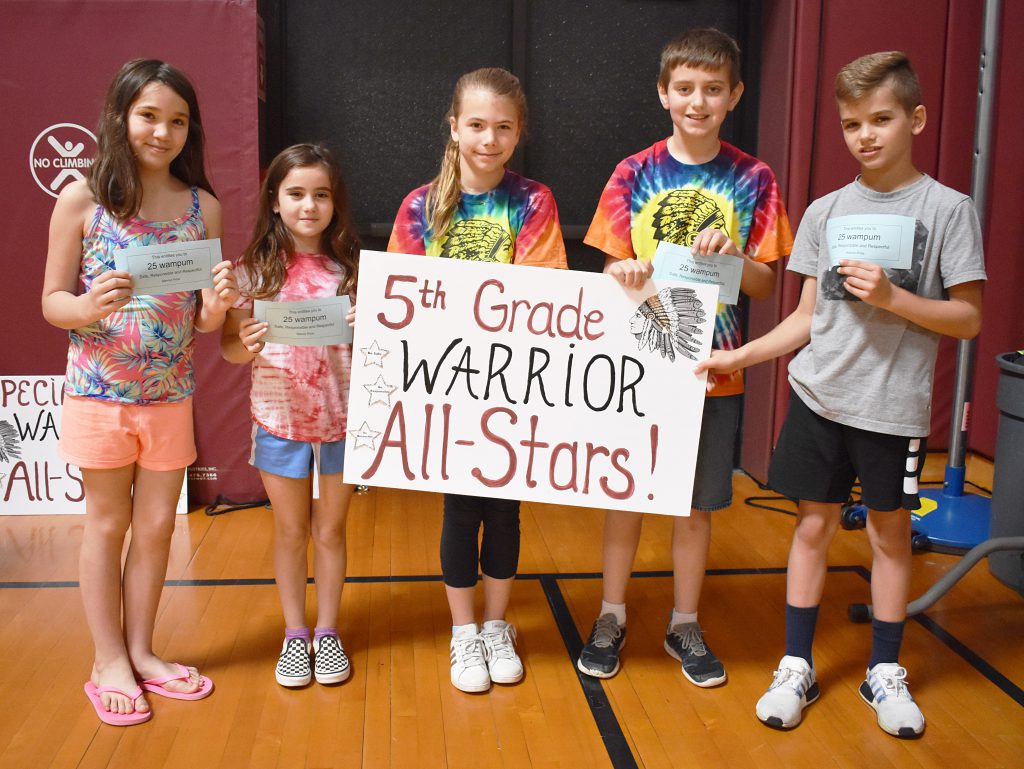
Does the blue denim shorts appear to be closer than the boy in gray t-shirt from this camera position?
No

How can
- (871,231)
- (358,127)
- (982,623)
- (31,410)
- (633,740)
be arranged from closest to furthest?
(871,231), (633,740), (982,623), (31,410), (358,127)

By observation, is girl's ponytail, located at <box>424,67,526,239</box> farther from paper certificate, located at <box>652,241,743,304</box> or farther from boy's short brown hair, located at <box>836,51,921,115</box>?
boy's short brown hair, located at <box>836,51,921,115</box>

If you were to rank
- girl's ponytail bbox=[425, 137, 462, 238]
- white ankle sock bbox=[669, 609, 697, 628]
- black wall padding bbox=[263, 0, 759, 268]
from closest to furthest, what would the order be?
girl's ponytail bbox=[425, 137, 462, 238] < white ankle sock bbox=[669, 609, 697, 628] < black wall padding bbox=[263, 0, 759, 268]

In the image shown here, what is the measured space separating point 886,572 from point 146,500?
1.58 m

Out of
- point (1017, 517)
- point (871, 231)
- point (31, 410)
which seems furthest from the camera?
point (31, 410)

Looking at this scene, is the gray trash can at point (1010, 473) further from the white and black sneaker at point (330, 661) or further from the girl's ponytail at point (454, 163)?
the white and black sneaker at point (330, 661)

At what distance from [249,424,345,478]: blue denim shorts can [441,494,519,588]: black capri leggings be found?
0.27 metres

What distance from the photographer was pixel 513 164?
3625 mm

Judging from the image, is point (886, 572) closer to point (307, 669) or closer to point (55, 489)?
point (307, 669)

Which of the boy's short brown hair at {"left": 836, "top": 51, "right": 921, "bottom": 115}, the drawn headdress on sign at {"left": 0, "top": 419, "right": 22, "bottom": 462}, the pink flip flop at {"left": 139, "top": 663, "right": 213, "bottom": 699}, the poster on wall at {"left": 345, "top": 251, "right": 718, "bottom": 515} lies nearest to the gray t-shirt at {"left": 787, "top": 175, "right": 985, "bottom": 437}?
the boy's short brown hair at {"left": 836, "top": 51, "right": 921, "bottom": 115}

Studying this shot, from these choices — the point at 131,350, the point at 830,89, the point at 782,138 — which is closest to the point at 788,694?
the point at 131,350

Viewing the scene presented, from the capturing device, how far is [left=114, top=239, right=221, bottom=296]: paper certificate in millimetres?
1767

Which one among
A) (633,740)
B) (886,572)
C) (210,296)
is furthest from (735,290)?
(210,296)

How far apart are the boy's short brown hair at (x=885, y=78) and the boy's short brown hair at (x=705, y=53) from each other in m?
0.23
